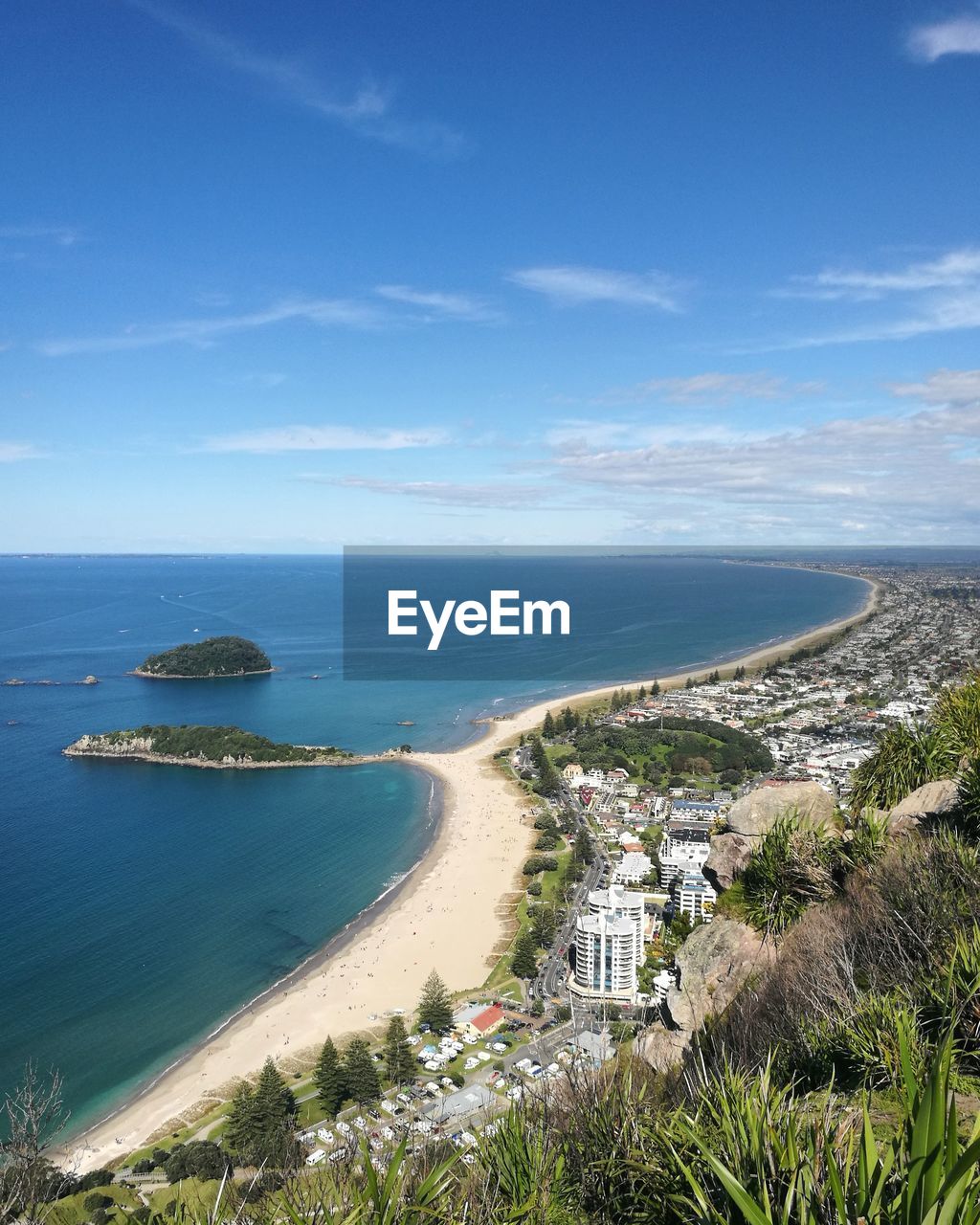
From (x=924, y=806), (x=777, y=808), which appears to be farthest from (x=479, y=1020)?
(x=924, y=806)

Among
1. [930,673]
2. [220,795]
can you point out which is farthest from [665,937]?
[930,673]

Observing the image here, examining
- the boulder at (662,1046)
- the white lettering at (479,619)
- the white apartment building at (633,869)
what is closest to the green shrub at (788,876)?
the boulder at (662,1046)

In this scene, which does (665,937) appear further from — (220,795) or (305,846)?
(220,795)

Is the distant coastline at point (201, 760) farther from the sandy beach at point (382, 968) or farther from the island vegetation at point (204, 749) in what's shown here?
the sandy beach at point (382, 968)

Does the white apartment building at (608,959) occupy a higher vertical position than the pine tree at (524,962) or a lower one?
higher

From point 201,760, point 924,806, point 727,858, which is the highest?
point 924,806

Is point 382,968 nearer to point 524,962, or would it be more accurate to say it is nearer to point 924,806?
point 524,962
